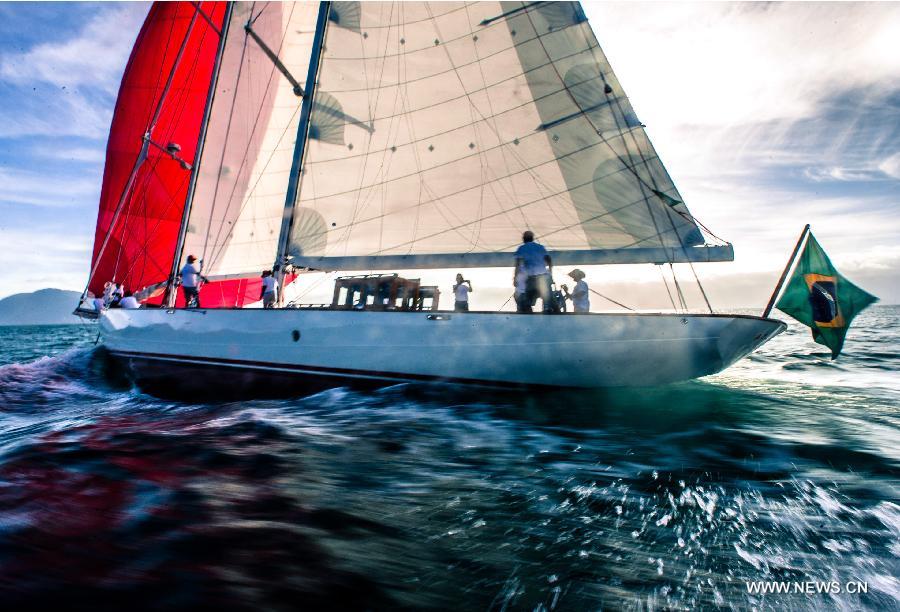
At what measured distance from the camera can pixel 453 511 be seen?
119 inches

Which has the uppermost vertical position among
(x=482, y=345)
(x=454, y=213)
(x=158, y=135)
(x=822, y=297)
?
(x=158, y=135)

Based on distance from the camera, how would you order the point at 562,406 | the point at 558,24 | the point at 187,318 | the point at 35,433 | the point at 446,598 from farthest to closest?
the point at 187,318
the point at 558,24
the point at 562,406
the point at 35,433
the point at 446,598

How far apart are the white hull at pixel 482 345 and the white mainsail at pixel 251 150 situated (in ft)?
16.3

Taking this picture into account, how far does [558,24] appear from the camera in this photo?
29.1 feet

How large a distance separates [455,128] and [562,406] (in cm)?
615

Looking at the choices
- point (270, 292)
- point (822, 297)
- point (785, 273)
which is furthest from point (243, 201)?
point (822, 297)

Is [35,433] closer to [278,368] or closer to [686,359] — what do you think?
[278,368]

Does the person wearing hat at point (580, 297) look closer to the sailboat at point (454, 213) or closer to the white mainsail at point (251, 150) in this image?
the sailboat at point (454, 213)

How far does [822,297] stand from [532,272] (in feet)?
14.7

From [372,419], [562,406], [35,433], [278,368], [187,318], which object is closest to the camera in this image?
[35,433]

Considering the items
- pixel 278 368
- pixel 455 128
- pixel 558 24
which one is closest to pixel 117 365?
pixel 278 368

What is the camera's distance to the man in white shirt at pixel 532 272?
8070mm

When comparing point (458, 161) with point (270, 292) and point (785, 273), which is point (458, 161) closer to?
point (270, 292)

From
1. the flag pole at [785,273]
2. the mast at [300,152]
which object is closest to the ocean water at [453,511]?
the flag pole at [785,273]
